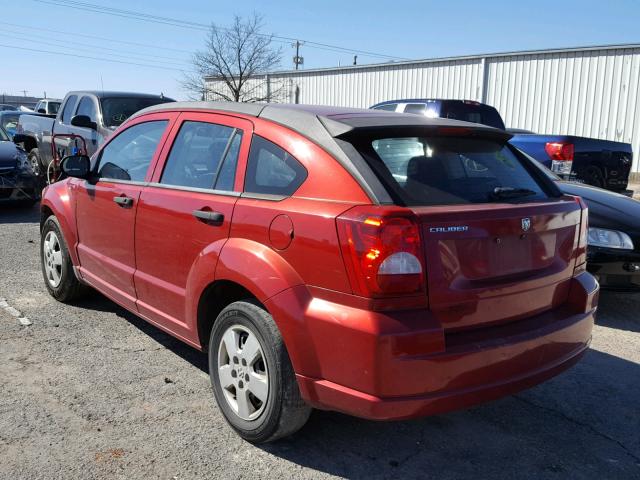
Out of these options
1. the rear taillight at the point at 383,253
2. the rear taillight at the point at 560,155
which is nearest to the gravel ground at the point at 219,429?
the rear taillight at the point at 383,253

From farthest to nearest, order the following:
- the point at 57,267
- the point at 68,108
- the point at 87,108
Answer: the point at 68,108, the point at 87,108, the point at 57,267

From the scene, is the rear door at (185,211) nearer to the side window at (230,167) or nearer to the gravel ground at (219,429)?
the side window at (230,167)

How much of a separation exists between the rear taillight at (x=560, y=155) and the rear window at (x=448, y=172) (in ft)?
16.2

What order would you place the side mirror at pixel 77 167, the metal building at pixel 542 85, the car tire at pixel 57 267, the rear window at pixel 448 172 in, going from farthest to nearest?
the metal building at pixel 542 85 < the car tire at pixel 57 267 < the side mirror at pixel 77 167 < the rear window at pixel 448 172

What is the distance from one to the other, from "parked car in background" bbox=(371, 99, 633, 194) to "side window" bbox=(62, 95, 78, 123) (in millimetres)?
5605

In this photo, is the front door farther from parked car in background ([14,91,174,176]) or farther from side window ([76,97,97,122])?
side window ([76,97,97,122])

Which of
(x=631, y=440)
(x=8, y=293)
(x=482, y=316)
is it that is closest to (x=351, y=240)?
(x=482, y=316)

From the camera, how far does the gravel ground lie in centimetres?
283

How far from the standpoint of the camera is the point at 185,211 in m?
3.34

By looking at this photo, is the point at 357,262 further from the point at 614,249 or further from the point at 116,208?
the point at 614,249

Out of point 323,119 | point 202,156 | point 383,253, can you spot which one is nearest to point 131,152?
point 202,156

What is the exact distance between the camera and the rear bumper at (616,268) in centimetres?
481

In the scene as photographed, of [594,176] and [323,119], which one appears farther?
[594,176]

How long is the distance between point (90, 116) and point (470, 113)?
640 cm
